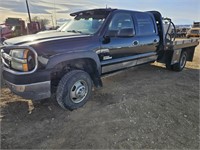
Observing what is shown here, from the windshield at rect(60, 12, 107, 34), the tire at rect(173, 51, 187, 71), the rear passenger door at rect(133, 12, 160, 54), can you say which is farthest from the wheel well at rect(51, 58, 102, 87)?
the tire at rect(173, 51, 187, 71)

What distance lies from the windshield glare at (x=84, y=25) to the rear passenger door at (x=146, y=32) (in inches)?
43.4

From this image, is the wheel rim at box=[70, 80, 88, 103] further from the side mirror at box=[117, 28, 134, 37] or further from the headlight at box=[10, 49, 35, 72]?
Result: the side mirror at box=[117, 28, 134, 37]

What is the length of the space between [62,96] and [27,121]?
673 mm

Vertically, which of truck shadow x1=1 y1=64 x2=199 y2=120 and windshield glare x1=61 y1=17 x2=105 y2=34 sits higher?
windshield glare x1=61 y1=17 x2=105 y2=34

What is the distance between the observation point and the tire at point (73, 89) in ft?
11.7

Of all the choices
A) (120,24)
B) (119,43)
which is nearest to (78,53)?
(119,43)

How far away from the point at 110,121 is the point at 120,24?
2121 mm

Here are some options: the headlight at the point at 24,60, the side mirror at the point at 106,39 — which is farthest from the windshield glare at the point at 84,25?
the headlight at the point at 24,60

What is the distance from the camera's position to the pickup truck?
3193 mm

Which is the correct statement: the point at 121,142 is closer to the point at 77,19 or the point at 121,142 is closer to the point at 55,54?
the point at 55,54

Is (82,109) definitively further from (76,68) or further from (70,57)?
(70,57)

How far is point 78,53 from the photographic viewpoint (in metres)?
3.57

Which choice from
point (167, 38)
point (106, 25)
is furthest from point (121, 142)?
point (167, 38)

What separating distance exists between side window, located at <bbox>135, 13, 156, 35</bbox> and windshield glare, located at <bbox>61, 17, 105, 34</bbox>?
117 cm
